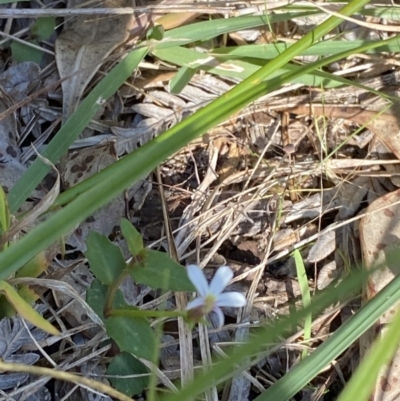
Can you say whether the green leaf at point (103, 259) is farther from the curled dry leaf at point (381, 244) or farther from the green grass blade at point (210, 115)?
the curled dry leaf at point (381, 244)

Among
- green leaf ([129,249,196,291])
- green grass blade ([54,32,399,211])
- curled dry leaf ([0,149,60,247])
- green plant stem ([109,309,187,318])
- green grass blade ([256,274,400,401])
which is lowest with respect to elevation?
green grass blade ([256,274,400,401])

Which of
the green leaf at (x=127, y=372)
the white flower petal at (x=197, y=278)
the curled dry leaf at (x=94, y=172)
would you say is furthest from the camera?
the curled dry leaf at (x=94, y=172)

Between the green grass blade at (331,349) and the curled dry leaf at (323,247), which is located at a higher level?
the green grass blade at (331,349)

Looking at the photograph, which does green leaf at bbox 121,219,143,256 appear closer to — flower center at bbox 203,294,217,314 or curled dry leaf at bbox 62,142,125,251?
flower center at bbox 203,294,217,314

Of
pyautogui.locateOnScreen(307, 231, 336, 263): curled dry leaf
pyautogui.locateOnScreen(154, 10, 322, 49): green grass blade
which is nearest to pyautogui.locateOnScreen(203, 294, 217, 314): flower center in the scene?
pyautogui.locateOnScreen(307, 231, 336, 263): curled dry leaf

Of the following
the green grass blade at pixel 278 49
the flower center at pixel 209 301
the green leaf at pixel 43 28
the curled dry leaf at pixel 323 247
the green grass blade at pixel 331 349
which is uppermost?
the green leaf at pixel 43 28

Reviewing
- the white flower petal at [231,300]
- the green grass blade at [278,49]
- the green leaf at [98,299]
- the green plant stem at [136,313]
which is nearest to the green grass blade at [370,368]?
the white flower petal at [231,300]
